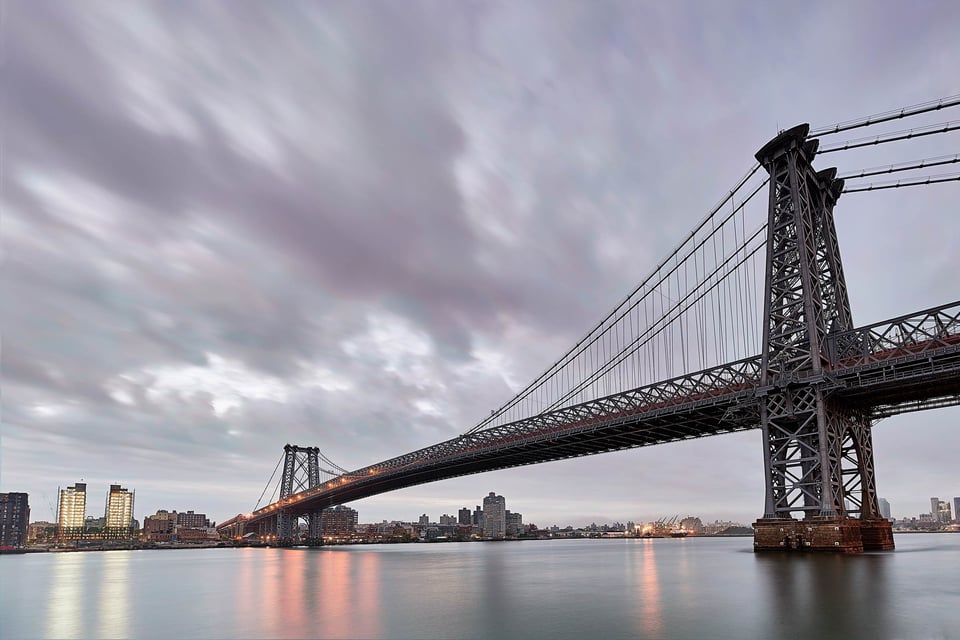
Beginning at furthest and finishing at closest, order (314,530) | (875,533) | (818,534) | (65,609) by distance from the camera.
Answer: (314,530), (875,533), (818,534), (65,609)

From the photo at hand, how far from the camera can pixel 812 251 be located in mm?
49625

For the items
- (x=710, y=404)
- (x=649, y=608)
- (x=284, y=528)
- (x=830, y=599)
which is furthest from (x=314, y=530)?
(x=830, y=599)

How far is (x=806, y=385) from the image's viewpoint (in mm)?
45312

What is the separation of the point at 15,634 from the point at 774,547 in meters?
45.2

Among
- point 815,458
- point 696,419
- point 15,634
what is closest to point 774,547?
point 815,458

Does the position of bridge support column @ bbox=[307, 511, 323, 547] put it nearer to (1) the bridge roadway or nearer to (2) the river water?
(1) the bridge roadway

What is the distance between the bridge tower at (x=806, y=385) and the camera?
44.2m

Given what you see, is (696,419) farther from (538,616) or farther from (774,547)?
(538,616)

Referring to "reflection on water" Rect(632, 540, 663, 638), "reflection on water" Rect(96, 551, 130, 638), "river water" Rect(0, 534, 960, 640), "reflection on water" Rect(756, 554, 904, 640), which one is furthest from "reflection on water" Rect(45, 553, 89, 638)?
"reflection on water" Rect(756, 554, 904, 640)

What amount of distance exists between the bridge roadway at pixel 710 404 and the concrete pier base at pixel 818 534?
8.53 meters

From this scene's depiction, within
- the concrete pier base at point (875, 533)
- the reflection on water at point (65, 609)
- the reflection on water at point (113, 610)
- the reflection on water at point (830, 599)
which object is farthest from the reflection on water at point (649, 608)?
the concrete pier base at point (875, 533)

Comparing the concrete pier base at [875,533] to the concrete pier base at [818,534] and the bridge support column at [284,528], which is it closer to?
the concrete pier base at [818,534]

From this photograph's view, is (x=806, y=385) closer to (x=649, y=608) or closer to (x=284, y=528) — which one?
(x=649, y=608)

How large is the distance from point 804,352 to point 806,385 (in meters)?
2.61
